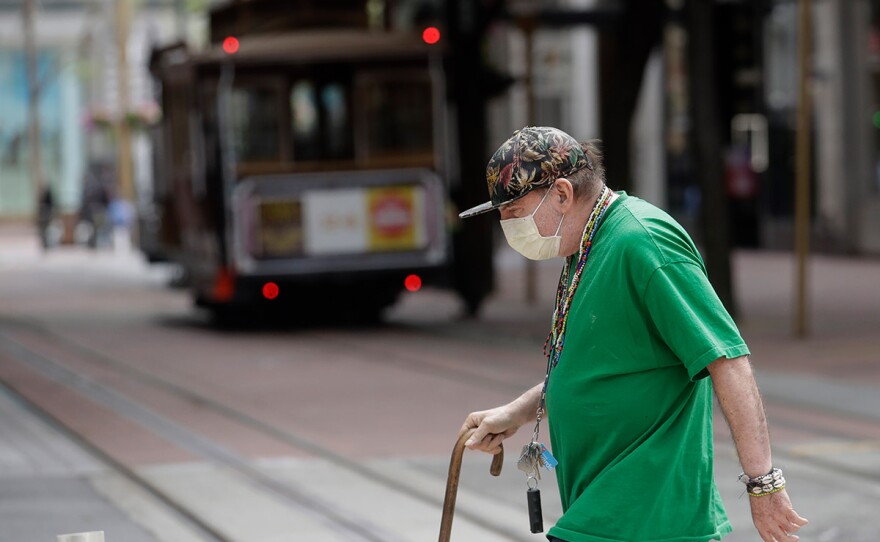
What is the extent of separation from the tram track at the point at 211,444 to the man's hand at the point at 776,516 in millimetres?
3793

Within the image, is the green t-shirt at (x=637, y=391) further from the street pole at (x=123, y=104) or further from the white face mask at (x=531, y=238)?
the street pole at (x=123, y=104)

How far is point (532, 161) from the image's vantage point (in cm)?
348

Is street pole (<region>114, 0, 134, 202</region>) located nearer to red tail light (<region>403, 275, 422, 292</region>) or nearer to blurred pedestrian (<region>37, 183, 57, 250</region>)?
blurred pedestrian (<region>37, 183, 57, 250</region>)

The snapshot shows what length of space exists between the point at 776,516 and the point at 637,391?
1.27 ft

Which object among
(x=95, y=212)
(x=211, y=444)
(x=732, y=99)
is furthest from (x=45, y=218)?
(x=211, y=444)

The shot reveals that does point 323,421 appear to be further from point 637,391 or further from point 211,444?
point 637,391

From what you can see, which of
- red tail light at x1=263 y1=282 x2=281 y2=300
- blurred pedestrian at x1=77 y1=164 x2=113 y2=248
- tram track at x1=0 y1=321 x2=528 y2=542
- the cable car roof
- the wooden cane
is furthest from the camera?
blurred pedestrian at x1=77 y1=164 x2=113 y2=248

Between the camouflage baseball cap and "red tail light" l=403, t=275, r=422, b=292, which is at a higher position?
the camouflage baseball cap

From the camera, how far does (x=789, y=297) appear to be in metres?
19.6

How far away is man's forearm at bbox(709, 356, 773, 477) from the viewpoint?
338 cm

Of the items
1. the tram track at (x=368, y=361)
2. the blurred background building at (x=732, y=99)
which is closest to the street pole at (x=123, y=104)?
the blurred background building at (x=732, y=99)

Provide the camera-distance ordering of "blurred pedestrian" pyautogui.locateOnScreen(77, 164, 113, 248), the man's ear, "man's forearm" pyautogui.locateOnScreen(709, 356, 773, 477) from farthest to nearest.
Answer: "blurred pedestrian" pyautogui.locateOnScreen(77, 164, 113, 248) → the man's ear → "man's forearm" pyautogui.locateOnScreen(709, 356, 773, 477)

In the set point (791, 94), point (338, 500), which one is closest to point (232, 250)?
point (338, 500)

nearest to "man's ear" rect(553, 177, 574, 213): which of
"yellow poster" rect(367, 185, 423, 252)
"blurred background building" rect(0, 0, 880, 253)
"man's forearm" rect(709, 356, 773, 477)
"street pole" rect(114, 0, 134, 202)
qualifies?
"man's forearm" rect(709, 356, 773, 477)
